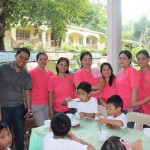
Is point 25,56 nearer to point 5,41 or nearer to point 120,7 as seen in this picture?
point 5,41

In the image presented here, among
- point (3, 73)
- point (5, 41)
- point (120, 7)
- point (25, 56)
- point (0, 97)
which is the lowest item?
point (0, 97)

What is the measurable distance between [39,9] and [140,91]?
1883 mm

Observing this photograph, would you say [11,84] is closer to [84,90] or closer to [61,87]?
[61,87]

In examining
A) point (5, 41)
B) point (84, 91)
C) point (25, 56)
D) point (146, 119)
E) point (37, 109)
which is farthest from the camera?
point (5, 41)

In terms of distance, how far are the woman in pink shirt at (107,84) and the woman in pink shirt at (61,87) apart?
14.5 inches

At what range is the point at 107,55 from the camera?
3.79 meters

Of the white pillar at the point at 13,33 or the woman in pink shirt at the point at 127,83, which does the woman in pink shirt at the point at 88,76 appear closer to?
the woman in pink shirt at the point at 127,83

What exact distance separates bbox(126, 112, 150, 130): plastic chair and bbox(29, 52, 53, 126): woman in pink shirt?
1.04 metres

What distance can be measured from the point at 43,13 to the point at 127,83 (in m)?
1.72

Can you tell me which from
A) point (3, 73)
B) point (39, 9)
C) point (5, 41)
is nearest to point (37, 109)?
point (3, 73)

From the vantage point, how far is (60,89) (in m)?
2.68

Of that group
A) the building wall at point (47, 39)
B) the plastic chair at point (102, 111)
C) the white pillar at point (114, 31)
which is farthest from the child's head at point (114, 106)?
the building wall at point (47, 39)

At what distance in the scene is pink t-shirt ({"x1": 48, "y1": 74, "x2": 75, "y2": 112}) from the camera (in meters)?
2.69

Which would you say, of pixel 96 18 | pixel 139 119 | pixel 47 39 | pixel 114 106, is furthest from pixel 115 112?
pixel 96 18
